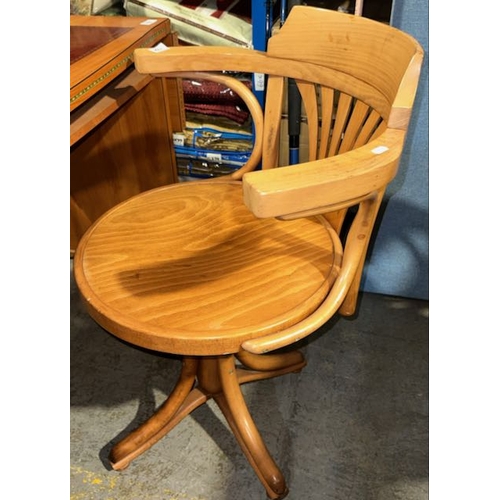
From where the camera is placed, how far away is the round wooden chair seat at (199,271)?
0.79 meters

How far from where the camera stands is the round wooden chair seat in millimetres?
789

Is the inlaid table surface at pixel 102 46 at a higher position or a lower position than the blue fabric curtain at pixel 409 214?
higher

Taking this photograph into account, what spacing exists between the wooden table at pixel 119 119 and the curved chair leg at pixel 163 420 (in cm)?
62

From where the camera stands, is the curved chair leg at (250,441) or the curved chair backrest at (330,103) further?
the curved chair leg at (250,441)

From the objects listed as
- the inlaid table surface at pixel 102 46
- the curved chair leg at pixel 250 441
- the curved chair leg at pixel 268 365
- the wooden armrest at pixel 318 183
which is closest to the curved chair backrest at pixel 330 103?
the wooden armrest at pixel 318 183

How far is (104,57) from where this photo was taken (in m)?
1.12

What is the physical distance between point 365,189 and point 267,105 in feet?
1.69

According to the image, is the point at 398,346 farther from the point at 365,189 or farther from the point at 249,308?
the point at 365,189

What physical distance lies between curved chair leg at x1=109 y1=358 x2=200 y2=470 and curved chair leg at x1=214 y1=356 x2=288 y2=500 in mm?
136

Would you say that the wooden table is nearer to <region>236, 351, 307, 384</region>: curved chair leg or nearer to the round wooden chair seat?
the round wooden chair seat

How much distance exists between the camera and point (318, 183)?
0.58 metres

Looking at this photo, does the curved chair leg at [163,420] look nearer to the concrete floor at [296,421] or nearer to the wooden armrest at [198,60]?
the concrete floor at [296,421]

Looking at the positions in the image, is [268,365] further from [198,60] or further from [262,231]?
[198,60]

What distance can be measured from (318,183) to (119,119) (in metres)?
1.12
